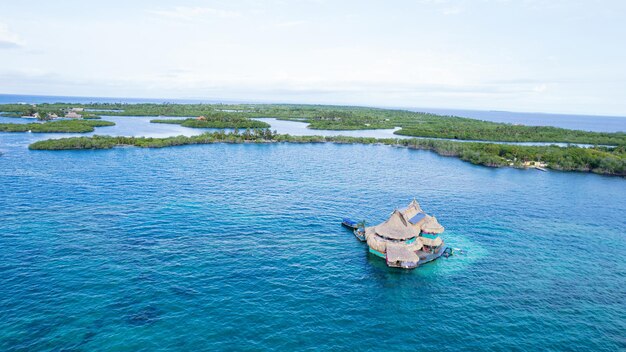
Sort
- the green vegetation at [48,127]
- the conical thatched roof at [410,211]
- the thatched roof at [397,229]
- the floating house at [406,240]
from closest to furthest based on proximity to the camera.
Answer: the floating house at [406,240]
the thatched roof at [397,229]
the conical thatched roof at [410,211]
the green vegetation at [48,127]

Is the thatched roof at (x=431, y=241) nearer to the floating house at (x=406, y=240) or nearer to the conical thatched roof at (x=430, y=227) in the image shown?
the floating house at (x=406, y=240)

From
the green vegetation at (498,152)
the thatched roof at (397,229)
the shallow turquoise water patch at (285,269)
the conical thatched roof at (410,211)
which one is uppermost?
the green vegetation at (498,152)

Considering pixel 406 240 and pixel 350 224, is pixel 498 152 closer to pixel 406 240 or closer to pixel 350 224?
pixel 350 224

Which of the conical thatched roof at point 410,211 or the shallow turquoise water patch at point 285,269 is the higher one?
the conical thatched roof at point 410,211

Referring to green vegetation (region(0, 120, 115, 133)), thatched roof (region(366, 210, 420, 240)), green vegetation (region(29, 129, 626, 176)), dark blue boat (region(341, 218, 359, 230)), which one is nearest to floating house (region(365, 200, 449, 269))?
thatched roof (region(366, 210, 420, 240))

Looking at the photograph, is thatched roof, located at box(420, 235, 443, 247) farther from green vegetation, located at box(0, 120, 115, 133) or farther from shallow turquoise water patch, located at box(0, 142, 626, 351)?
green vegetation, located at box(0, 120, 115, 133)

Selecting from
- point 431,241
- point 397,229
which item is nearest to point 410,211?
point 431,241

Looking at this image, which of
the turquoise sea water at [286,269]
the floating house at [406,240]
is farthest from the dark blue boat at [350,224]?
the floating house at [406,240]
